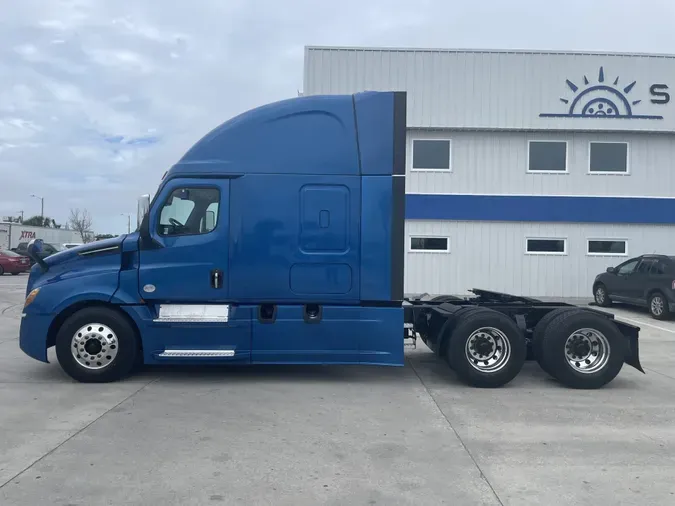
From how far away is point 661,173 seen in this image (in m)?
17.6

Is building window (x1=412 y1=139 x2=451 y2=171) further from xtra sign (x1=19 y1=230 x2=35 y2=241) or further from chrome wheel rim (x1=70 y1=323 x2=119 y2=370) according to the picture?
xtra sign (x1=19 y1=230 x2=35 y2=241)

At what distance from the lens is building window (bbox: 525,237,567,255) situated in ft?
56.9

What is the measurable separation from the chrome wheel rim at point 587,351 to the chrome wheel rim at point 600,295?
9732mm

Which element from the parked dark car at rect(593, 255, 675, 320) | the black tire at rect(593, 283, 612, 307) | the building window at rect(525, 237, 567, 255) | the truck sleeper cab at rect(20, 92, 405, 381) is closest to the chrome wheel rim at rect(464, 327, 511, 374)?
the truck sleeper cab at rect(20, 92, 405, 381)

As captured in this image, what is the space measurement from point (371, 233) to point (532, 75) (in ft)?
42.2

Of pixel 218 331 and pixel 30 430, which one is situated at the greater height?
pixel 218 331

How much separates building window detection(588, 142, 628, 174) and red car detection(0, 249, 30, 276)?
2656 cm

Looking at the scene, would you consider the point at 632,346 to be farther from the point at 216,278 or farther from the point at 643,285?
the point at 643,285

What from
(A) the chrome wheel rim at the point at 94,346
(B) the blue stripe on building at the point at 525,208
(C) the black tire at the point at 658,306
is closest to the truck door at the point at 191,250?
(A) the chrome wheel rim at the point at 94,346

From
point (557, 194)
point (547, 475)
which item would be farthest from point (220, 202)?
Answer: point (557, 194)

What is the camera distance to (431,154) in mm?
17500

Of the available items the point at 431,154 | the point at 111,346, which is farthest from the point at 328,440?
the point at 431,154

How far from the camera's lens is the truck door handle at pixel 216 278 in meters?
6.72

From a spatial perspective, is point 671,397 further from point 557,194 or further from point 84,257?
point 557,194
